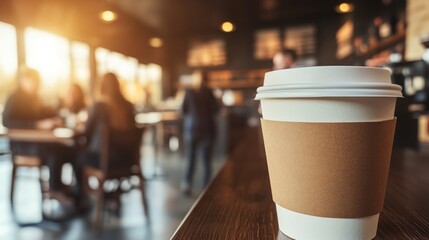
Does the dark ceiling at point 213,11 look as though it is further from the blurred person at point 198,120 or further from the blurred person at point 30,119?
the blurred person at point 30,119

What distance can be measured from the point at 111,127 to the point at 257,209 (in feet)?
6.97

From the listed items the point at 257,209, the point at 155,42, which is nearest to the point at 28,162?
the point at 257,209

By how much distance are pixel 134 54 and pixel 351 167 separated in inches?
337

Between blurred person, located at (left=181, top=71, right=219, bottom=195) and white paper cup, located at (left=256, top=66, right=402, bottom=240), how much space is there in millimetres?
3166

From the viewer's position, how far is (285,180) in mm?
456

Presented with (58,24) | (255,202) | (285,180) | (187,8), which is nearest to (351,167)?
(285,180)

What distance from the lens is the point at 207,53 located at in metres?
8.95

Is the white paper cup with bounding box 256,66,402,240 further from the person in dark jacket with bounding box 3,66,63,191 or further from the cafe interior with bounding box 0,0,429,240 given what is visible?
the person in dark jacket with bounding box 3,66,63,191

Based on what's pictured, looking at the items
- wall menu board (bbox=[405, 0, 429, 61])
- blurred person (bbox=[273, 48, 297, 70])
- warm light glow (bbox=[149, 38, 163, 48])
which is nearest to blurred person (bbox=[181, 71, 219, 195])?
blurred person (bbox=[273, 48, 297, 70])

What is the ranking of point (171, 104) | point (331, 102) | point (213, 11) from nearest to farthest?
point (331, 102)
point (213, 11)
point (171, 104)

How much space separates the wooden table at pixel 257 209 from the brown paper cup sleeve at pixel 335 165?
0.08 m

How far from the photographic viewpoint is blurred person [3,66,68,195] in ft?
9.41

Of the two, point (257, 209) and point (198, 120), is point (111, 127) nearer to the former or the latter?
point (198, 120)

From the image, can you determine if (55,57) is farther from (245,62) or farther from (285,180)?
(285,180)
